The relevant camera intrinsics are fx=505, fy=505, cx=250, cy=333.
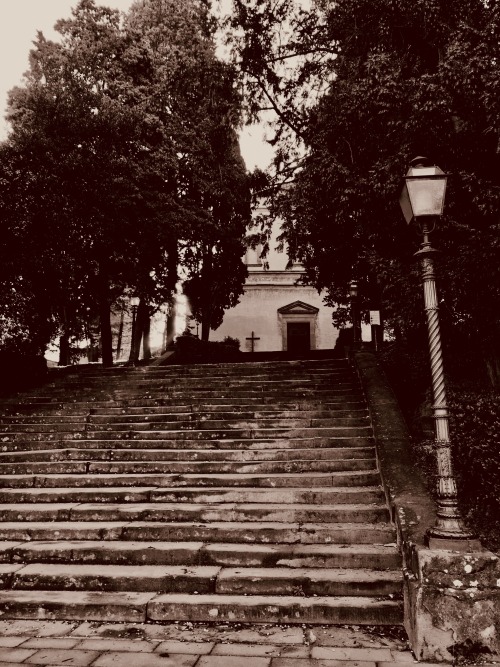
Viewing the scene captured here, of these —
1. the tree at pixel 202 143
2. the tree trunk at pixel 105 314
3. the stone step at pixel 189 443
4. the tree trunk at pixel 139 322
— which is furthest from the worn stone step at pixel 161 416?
the tree trunk at pixel 139 322

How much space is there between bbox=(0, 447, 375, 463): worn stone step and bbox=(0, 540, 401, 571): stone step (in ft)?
6.43

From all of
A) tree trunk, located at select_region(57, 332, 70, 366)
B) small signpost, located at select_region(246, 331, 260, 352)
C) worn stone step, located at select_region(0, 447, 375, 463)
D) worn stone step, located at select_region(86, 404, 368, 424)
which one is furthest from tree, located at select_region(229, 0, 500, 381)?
small signpost, located at select_region(246, 331, 260, 352)

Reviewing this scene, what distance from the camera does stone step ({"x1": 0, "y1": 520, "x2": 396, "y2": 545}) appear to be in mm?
5148

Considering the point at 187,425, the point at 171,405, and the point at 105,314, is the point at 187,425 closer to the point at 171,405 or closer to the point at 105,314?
the point at 171,405

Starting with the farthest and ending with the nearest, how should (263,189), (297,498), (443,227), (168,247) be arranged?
(168,247) → (263,189) → (443,227) → (297,498)

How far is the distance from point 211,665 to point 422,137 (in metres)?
7.69

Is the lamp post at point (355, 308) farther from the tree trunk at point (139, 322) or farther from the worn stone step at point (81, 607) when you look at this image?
the tree trunk at point (139, 322)

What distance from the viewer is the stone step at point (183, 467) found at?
6734 mm

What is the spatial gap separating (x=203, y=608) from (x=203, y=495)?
1807mm

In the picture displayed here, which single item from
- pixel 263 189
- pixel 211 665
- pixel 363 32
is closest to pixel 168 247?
pixel 263 189

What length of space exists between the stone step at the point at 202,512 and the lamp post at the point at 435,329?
1482 millimetres

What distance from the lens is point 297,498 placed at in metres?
5.97

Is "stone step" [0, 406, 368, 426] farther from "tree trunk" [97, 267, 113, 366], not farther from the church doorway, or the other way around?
the church doorway

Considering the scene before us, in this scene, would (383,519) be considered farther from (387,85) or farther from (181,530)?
(387,85)
